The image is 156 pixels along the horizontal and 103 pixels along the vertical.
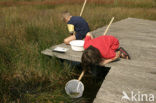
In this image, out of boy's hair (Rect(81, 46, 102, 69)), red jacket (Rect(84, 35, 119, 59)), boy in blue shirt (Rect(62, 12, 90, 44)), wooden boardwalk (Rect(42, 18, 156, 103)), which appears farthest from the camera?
boy in blue shirt (Rect(62, 12, 90, 44))

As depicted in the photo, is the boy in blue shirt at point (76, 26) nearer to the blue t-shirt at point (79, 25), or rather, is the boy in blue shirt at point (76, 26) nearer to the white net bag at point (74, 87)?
the blue t-shirt at point (79, 25)

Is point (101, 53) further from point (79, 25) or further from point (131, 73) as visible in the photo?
point (79, 25)

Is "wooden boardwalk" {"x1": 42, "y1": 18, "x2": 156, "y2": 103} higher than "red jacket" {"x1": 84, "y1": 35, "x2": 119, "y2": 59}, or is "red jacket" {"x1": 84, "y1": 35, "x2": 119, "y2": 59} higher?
"red jacket" {"x1": 84, "y1": 35, "x2": 119, "y2": 59}

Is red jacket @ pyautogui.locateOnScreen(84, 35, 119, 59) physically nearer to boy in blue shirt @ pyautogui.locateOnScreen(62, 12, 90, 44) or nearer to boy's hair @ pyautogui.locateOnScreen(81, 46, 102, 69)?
boy's hair @ pyautogui.locateOnScreen(81, 46, 102, 69)

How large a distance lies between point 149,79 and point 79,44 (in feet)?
→ 4.89

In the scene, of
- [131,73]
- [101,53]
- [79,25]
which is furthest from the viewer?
[79,25]

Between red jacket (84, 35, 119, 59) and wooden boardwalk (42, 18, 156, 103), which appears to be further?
red jacket (84, 35, 119, 59)

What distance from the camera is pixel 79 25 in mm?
4047

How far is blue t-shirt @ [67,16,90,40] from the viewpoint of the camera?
400cm

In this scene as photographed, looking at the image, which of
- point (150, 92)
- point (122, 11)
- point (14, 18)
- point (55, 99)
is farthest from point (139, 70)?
point (122, 11)

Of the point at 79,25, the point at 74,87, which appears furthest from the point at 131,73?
the point at 79,25

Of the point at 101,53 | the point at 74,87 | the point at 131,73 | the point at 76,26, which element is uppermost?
the point at 76,26

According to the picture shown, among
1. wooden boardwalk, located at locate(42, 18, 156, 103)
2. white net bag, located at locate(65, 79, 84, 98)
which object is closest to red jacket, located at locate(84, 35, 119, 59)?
wooden boardwalk, located at locate(42, 18, 156, 103)

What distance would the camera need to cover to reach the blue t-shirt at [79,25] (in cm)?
400
